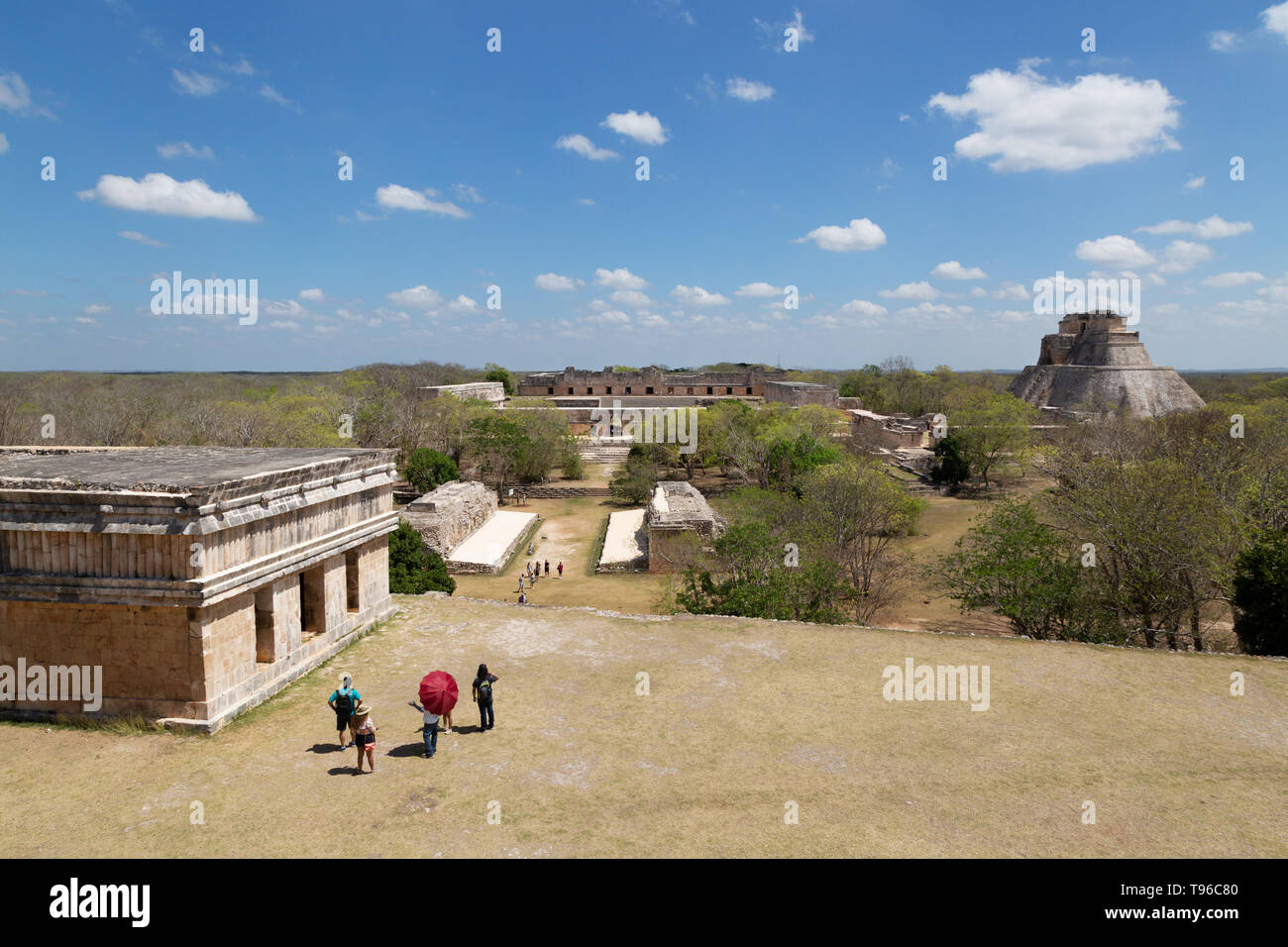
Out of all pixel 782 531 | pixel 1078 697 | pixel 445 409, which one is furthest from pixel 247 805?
pixel 445 409

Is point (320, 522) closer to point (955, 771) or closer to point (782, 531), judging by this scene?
point (955, 771)

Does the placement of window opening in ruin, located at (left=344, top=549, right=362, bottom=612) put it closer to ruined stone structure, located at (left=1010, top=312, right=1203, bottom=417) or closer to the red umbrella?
the red umbrella

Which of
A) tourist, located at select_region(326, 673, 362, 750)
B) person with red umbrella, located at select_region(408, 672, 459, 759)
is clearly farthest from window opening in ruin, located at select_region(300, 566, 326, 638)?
person with red umbrella, located at select_region(408, 672, 459, 759)

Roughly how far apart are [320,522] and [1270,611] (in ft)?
50.6

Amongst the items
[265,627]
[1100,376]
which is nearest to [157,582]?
[265,627]

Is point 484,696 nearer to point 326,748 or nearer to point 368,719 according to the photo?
point 368,719

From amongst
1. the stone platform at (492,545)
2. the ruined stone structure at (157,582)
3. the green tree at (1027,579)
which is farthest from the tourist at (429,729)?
the stone platform at (492,545)

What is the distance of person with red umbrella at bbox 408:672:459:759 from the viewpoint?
24.9 ft

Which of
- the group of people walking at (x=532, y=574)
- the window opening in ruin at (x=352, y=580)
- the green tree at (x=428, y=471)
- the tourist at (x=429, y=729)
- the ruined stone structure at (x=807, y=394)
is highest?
the ruined stone structure at (x=807, y=394)

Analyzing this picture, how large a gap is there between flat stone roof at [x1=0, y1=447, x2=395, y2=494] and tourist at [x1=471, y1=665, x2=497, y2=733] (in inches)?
144

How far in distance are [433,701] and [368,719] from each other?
2.23 ft

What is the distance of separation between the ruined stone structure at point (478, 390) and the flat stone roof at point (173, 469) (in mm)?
36881

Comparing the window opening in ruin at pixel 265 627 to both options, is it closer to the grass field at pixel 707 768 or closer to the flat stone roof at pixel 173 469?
the grass field at pixel 707 768

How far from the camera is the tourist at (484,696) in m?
8.29
